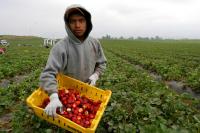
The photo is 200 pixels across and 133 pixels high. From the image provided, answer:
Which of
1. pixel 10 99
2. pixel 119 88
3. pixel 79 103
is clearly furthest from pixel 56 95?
pixel 119 88

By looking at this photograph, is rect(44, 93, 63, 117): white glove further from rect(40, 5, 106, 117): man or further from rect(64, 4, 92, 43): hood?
rect(64, 4, 92, 43): hood

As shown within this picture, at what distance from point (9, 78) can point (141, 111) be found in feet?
24.6

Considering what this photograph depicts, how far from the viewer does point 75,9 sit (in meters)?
3.83

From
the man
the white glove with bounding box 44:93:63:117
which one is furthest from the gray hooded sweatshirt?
the white glove with bounding box 44:93:63:117

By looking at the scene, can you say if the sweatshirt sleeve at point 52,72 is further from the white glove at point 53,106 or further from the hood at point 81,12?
the hood at point 81,12

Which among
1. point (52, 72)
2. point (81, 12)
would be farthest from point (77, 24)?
point (52, 72)

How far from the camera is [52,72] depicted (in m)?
3.66

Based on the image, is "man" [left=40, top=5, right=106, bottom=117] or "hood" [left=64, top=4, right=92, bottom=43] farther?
"hood" [left=64, top=4, right=92, bottom=43]

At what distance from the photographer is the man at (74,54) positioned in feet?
12.0

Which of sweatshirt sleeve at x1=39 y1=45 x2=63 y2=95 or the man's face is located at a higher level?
the man's face

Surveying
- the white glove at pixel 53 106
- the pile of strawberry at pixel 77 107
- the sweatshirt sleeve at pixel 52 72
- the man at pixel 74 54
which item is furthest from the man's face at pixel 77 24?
the white glove at pixel 53 106

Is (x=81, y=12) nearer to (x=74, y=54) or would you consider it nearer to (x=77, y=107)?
(x=74, y=54)

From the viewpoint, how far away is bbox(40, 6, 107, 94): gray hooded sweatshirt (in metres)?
3.66

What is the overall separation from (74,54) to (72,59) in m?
0.06
